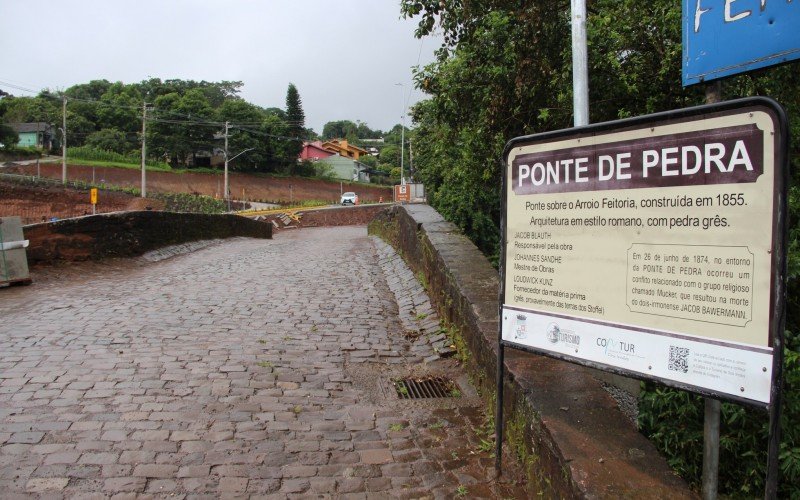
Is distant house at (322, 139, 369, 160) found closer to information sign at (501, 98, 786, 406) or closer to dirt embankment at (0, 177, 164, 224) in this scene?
dirt embankment at (0, 177, 164, 224)

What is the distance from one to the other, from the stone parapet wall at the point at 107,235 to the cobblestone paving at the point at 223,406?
230 cm

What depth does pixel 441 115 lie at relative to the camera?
876cm

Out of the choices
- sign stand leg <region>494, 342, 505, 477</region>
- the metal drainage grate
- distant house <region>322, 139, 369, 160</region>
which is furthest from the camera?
distant house <region>322, 139, 369, 160</region>

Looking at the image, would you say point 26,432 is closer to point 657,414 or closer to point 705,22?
point 657,414

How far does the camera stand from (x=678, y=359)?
6.92 ft

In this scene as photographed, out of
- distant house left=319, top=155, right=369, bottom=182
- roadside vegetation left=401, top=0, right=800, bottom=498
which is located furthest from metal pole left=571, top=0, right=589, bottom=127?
distant house left=319, top=155, right=369, bottom=182

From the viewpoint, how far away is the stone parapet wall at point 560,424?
2371mm

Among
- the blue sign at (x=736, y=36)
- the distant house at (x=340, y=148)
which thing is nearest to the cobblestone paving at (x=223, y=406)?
the blue sign at (x=736, y=36)

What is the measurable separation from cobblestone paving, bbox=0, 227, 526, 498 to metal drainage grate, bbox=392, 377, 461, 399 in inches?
4.0

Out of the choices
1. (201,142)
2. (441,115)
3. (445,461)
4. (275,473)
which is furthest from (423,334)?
(201,142)

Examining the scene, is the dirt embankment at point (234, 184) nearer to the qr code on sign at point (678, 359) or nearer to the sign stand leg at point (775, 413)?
the qr code on sign at point (678, 359)

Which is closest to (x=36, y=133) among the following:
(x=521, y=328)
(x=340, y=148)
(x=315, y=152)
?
(x=315, y=152)

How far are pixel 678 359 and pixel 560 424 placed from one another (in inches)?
34.5

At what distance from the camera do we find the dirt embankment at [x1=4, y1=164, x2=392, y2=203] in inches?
2315
